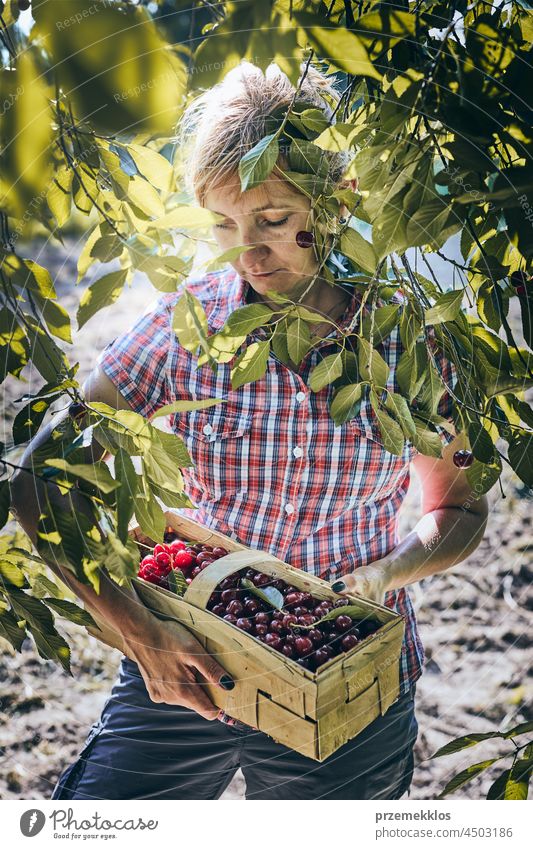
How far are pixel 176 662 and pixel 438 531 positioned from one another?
289mm

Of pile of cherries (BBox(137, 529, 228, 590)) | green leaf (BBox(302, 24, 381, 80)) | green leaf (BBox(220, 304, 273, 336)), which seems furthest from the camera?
pile of cherries (BBox(137, 529, 228, 590))

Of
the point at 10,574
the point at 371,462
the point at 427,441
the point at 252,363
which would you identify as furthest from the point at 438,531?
the point at 10,574

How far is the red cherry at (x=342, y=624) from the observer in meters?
0.62

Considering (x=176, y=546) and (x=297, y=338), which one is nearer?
(x=297, y=338)

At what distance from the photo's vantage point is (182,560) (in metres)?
0.66

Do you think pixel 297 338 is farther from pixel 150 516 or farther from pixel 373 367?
pixel 150 516

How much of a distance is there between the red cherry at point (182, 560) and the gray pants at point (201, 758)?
0.16 metres

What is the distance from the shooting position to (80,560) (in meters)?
0.48

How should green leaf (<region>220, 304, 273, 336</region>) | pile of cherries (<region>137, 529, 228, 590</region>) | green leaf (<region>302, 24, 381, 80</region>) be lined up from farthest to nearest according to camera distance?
1. pile of cherries (<region>137, 529, 228, 590</region>)
2. green leaf (<region>220, 304, 273, 336</region>)
3. green leaf (<region>302, 24, 381, 80</region>)

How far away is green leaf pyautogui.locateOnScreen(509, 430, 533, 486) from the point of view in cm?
56

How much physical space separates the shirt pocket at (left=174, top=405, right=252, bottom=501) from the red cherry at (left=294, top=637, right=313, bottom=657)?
199 millimetres

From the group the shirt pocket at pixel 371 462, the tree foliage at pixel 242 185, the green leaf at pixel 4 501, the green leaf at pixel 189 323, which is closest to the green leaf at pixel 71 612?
the tree foliage at pixel 242 185

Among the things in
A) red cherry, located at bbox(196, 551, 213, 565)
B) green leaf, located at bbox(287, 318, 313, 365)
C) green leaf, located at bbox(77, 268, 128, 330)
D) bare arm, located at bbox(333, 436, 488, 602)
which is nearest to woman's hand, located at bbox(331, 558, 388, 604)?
bare arm, located at bbox(333, 436, 488, 602)

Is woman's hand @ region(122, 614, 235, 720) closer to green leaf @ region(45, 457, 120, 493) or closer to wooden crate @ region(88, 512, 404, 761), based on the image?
wooden crate @ region(88, 512, 404, 761)
